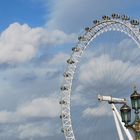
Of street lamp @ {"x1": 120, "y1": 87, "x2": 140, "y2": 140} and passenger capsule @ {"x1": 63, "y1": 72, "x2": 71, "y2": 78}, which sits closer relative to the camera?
street lamp @ {"x1": 120, "y1": 87, "x2": 140, "y2": 140}

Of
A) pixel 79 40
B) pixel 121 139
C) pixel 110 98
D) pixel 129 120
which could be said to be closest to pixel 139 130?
pixel 129 120

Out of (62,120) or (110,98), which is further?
(62,120)

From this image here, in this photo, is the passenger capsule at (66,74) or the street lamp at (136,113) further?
the passenger capsule at (66,74)

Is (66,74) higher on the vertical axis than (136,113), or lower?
higher

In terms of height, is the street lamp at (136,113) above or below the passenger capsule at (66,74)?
Result: below

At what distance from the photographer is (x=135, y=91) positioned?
105ft

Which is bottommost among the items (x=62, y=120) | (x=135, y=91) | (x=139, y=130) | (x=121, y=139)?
(x=139, y=130)

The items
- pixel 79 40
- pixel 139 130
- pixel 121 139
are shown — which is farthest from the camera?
pixel 79 40

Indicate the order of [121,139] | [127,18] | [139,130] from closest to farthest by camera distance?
1. [139,130]
2. [127,18]
3. [121,139]

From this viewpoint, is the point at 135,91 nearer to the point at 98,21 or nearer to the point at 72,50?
the point at 98,21

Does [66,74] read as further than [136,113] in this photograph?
Yes

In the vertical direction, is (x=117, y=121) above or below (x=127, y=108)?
above

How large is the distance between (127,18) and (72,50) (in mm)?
18085

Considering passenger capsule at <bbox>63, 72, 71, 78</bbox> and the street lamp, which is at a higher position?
passenger capsule at <bbox>63, 72, 71, 78</bbox>
